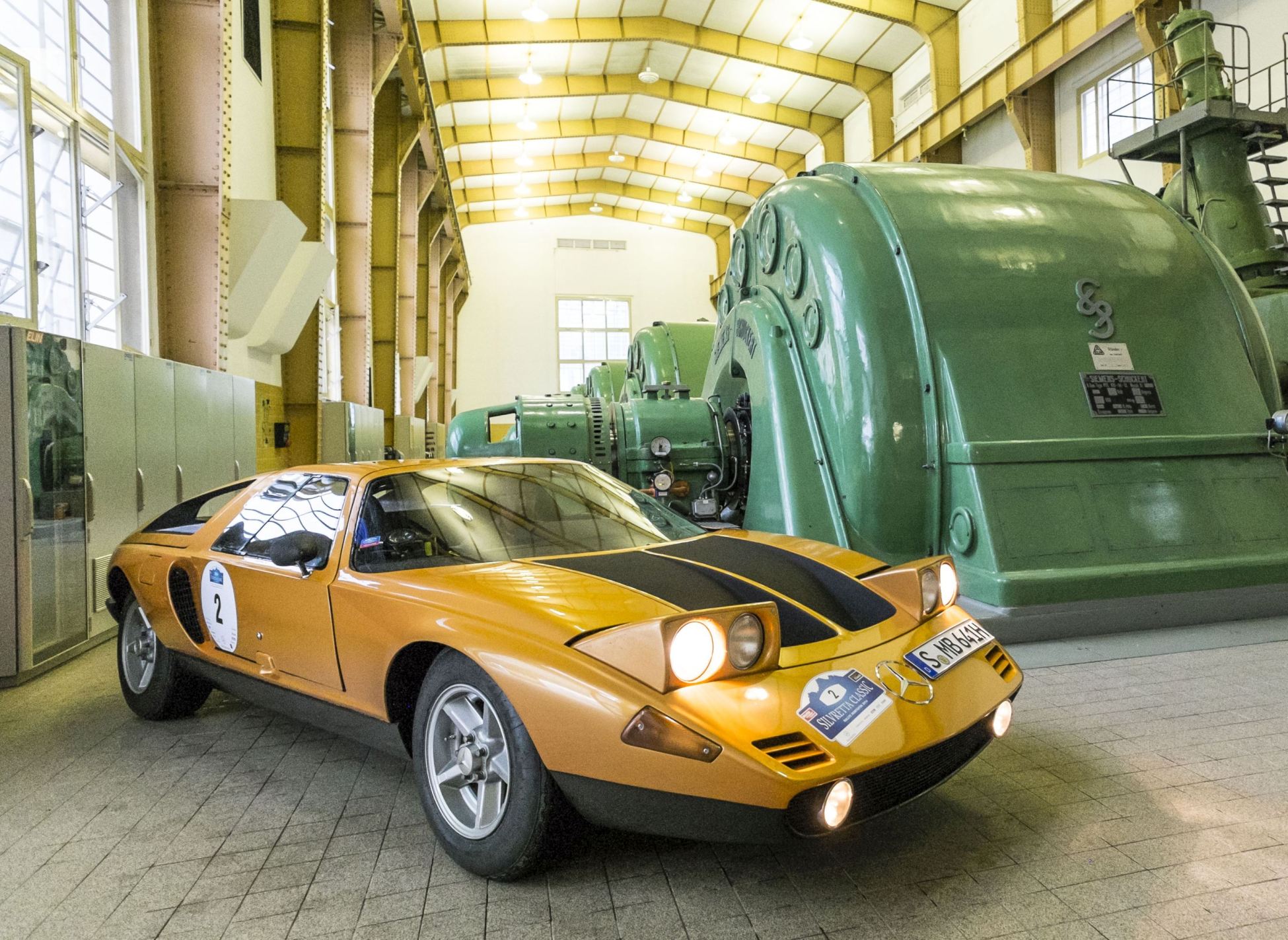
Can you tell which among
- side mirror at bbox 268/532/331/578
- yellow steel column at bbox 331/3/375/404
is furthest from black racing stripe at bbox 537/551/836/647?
yellow steel column at bbox 331/3/375/404

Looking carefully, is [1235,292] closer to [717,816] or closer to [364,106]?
[717,816]

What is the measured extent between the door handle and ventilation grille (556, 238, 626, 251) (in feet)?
88.4

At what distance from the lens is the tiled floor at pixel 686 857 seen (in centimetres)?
190

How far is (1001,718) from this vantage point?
2273mm

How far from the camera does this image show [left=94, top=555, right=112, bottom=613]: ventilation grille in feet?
15.9

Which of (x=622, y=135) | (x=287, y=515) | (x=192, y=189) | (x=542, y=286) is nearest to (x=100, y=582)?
(x=287, y=515)

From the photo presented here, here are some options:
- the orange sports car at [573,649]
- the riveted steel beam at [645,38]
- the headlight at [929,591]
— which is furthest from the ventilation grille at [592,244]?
the headlight at [929,591]

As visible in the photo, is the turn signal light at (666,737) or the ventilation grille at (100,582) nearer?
the turn signal light at (666,737)

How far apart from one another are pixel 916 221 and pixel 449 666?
3.75 metres

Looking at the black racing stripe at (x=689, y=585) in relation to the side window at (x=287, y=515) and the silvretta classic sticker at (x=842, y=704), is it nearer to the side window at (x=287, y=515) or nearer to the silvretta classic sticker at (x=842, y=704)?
the silvretta classic sticker at (x=842, y=704)

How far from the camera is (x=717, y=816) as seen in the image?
1.78 m

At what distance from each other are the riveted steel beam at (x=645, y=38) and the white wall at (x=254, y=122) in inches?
305

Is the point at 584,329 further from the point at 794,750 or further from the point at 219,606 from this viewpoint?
the point at 794,750

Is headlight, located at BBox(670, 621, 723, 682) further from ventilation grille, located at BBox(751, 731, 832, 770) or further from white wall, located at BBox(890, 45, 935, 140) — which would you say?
white wall, located at BBox(890, 45, 935, 140)
